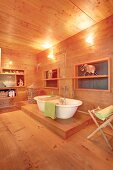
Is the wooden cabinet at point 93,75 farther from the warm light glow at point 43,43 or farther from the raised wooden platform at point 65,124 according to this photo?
the warm light glow at point 43,43

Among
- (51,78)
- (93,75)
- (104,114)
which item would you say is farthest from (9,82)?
(104,114)

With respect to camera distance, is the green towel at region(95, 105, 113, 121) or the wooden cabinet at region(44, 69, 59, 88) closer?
the green towel at region(95, 105, 113, 121)

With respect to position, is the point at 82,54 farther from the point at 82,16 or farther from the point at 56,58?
the point at 56,58

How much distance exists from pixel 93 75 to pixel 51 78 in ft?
6.21

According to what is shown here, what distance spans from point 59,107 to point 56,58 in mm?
2235

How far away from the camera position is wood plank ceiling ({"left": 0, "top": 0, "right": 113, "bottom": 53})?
1.99 meters

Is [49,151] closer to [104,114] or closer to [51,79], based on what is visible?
[104,114]

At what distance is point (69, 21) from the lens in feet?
8.30

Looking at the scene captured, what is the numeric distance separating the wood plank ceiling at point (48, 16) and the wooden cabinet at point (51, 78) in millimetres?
1360

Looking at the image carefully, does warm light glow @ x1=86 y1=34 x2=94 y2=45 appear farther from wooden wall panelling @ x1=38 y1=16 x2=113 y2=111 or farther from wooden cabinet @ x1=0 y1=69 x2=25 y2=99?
wooden cabinet @ x1=0 y1=69 x2=25 y2=99

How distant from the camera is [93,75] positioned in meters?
2.77

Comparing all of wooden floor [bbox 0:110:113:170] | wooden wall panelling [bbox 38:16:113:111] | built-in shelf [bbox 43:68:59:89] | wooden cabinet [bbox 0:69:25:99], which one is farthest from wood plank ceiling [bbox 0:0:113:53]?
wooden floor [bbox 0:110:113:170]

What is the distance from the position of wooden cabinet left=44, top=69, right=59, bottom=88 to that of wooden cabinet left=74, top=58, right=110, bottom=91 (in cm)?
102

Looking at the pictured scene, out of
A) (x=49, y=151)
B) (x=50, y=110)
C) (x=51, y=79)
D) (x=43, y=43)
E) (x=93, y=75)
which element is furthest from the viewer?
(x=51, y=79)
